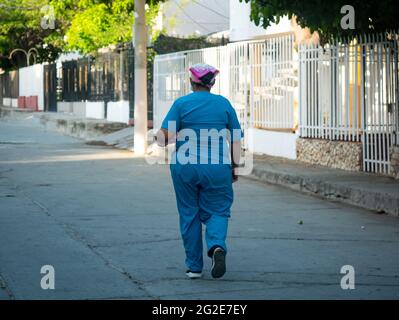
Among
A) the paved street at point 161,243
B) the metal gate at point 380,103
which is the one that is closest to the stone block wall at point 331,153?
the metal gate at point 380,103

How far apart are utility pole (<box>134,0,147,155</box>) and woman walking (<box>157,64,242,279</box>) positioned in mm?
15223

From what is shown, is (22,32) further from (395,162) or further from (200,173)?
(200,173)

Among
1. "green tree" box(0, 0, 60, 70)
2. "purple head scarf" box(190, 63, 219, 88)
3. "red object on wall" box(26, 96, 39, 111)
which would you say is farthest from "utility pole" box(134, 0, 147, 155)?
"red object on wall" box(26, 96, 39, 111)

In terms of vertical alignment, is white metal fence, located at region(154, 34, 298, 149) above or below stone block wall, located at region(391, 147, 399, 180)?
above

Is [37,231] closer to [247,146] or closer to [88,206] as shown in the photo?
[88,206]

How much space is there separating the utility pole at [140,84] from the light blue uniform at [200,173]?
15.3 meters

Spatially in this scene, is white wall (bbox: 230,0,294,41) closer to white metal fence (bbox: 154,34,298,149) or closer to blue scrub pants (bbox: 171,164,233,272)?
white metal fence (bbox: 154,34,298,149)

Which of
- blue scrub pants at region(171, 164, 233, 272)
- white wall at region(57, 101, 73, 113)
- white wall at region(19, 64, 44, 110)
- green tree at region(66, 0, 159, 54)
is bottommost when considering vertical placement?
blue scrub pants at region(171, 164, 233, 272)

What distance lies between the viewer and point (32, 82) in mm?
56562

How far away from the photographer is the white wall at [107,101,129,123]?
31953mm

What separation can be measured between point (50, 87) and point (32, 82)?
7016mm

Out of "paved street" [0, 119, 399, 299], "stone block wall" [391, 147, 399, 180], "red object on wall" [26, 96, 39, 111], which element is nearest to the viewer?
"paved street" [0, 119, 399, 299]
